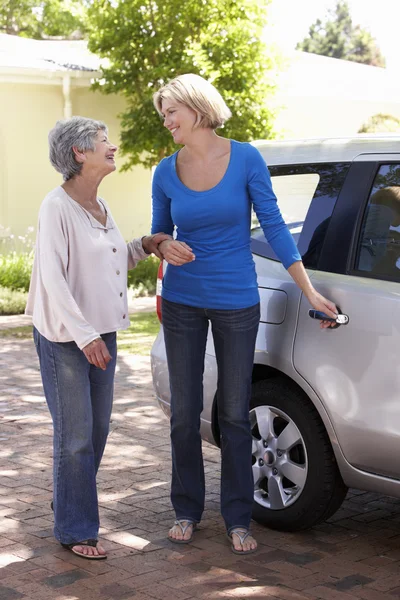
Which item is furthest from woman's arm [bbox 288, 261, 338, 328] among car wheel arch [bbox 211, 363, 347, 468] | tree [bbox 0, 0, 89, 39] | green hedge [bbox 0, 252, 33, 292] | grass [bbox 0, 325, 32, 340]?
tree [bbox 0, 0, 89, 39]

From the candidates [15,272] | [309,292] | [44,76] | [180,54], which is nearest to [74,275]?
[309,292]

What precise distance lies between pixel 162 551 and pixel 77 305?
1.21 m

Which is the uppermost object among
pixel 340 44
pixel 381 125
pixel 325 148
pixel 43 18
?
pixel 340 44

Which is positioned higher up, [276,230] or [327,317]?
[276,230]

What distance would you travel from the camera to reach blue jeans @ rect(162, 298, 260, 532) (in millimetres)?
4699

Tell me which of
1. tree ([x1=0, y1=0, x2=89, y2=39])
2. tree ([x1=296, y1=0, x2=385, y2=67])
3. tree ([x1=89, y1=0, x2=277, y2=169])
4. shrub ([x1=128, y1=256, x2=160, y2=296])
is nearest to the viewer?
shrub ([x1=128, y1=256, x2=160, y2=296])

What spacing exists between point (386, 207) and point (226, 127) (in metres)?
12.1

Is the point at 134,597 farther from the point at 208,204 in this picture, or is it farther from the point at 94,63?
the point at 94,63

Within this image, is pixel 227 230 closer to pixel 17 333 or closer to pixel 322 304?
pixel 322 304

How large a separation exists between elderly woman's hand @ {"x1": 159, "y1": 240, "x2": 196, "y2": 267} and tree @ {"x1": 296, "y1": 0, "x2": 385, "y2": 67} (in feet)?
290

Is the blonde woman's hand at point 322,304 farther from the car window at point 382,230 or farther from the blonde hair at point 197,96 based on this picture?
the blonde hair at point 197,96

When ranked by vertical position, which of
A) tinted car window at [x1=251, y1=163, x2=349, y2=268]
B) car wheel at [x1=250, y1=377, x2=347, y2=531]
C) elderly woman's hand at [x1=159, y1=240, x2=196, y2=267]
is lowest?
car wheel at [x1=250, y1=377, x2=347, y2=531]

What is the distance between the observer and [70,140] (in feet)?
15.0

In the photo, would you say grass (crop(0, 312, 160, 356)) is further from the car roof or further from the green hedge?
the car roof
